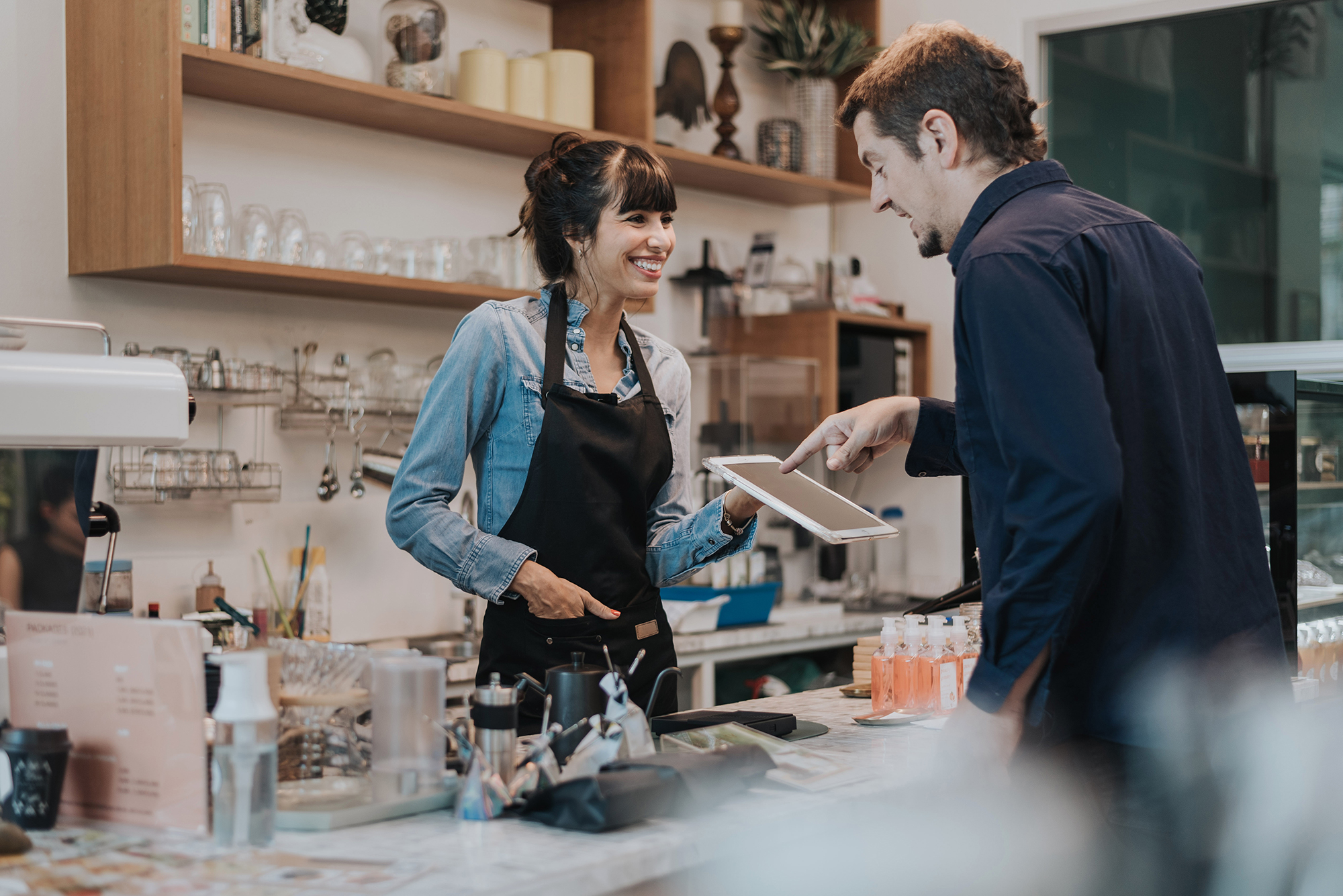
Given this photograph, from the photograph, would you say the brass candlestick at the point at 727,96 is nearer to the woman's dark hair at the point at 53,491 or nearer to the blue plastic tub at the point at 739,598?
the blue plastic tub at the point at 739,598

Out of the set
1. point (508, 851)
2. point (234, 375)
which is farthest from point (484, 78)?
point (508, 851)

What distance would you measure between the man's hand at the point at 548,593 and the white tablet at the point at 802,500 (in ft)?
1.06

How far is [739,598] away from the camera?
12.2 ft

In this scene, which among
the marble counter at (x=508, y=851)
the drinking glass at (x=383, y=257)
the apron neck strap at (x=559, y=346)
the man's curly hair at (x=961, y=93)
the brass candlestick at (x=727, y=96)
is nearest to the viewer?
the marble counter at (x=508, y=851)

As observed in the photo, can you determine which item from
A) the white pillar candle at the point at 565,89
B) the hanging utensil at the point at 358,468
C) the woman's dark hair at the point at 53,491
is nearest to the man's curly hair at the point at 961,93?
the woman's dark hair at the point at 53,491

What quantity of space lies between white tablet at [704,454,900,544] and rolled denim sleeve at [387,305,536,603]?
39 cm

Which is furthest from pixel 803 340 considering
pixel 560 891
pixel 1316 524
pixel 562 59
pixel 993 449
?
pixel 560 891

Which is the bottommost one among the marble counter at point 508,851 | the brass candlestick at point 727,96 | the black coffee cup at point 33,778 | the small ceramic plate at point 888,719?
the small ceramic plate at point 888,719

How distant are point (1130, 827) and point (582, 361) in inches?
47.4

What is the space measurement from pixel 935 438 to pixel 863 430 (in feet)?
0.37

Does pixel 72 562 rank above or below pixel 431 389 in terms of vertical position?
below

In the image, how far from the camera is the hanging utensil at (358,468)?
330 centimetres

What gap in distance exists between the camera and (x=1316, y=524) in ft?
9.73

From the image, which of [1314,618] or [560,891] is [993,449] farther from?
[1314,618]
